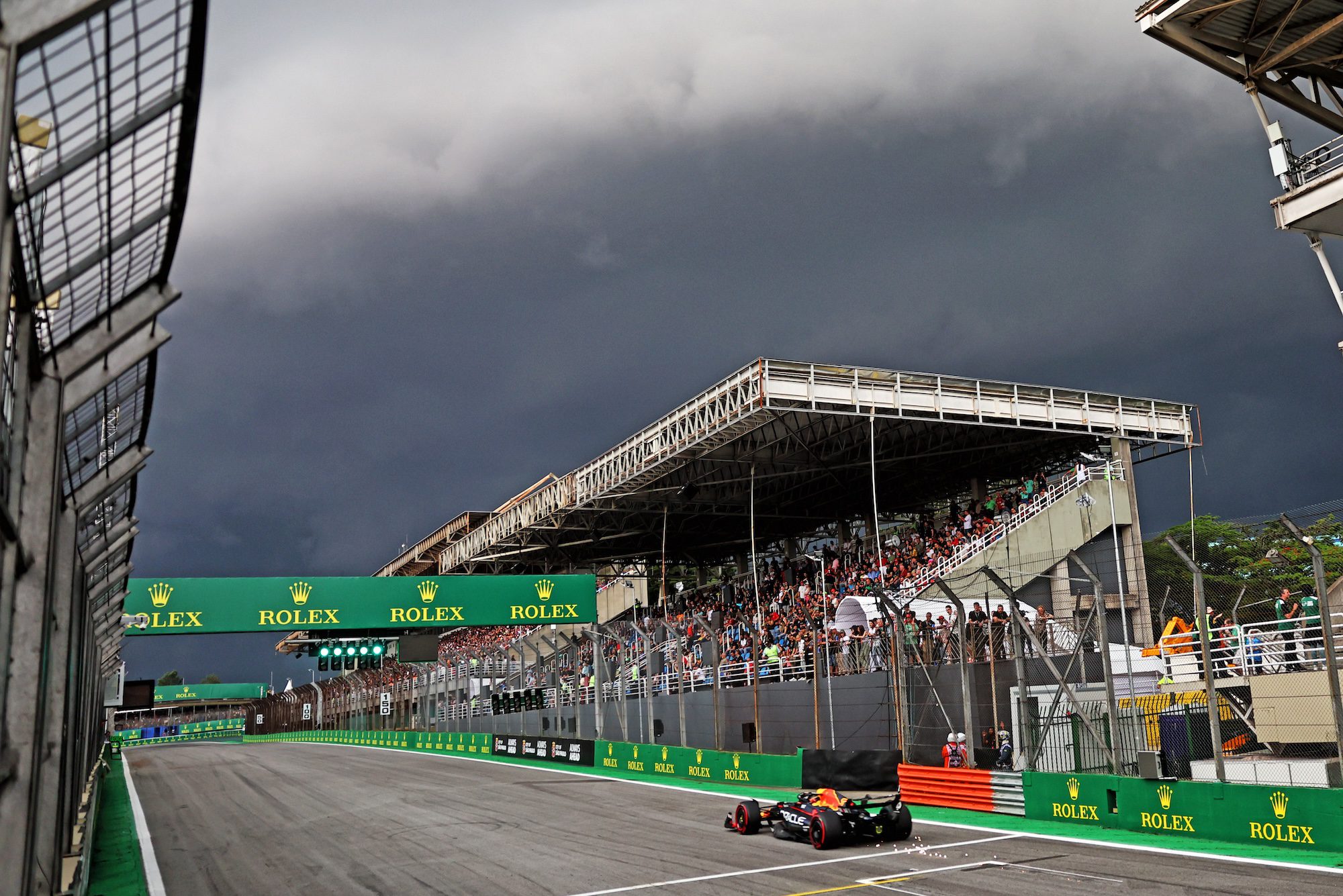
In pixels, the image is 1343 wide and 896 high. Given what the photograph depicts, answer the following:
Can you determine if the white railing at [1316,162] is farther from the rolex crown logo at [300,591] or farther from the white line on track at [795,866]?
the rolex crown logo at [300,591]

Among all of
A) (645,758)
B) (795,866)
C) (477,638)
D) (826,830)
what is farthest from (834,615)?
(477,638)

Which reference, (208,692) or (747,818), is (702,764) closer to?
(747,818)

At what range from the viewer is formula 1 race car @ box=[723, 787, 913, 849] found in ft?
44.1

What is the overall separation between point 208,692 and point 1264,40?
386 feet

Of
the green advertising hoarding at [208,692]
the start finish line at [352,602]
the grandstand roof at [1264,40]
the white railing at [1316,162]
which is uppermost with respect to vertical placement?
the grandstand roof at [1264,40]

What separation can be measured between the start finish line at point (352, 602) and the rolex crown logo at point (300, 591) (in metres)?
0.02

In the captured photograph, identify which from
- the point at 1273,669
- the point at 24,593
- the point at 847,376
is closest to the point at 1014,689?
the point at 1273,669

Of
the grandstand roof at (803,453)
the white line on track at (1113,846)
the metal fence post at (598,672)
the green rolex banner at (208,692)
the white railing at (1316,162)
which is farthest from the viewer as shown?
the green rolex banner at (208,692)

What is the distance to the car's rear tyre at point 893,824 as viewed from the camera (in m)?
→ 13.8

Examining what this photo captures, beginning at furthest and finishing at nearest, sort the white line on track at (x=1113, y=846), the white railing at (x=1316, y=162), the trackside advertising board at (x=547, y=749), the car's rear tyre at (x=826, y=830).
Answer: the trackside advertising board at (x=547, y=749) < the white railing at (x=1316, y=162) < the car's rear tyre at (x=826, y=830) < the white line on track at (x=1113, y=846)

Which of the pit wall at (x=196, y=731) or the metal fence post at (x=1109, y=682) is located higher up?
the metal fence post at (x=1109, y=682)

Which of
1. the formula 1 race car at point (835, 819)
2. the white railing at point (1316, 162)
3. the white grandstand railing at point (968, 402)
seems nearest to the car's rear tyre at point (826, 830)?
the formula 1 race car at point (835, 819)

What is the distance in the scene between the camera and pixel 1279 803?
12328mm

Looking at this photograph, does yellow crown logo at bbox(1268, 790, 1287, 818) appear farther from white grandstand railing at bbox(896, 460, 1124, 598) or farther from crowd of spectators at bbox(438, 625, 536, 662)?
crowd of spectators at bbox(438, 625, 536, 662)
